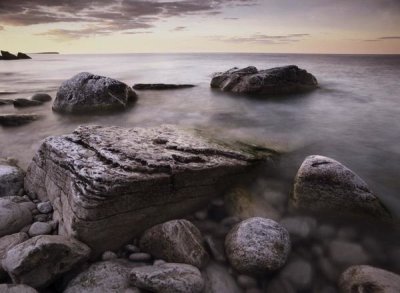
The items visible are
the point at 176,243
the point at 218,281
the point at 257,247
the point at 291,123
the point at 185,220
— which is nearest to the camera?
the point at 218,281

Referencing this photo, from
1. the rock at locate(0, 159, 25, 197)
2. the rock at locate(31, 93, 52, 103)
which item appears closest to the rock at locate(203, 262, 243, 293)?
the rock at locate(0, 159, 25, 197)

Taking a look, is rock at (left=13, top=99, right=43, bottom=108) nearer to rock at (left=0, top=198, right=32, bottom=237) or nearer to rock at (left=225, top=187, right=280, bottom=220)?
Answer: rock at (left=0, top=198, right=32, bottom=237)

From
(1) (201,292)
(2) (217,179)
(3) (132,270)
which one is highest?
(2) (217,179)

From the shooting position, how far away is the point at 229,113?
9867 millimetres

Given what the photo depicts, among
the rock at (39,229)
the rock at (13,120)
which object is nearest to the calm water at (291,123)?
the rock at (13,120)

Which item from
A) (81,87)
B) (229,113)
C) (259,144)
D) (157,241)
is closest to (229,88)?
(229,113)

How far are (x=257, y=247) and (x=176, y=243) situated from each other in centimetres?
90

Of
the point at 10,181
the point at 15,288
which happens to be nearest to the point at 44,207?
the point at 10,181

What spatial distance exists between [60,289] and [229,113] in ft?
24.6

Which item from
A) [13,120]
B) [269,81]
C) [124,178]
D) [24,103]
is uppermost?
[269,81]

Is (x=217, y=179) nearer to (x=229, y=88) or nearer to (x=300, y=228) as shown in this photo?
(x=300, y=228)

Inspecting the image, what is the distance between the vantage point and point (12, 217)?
151 inches

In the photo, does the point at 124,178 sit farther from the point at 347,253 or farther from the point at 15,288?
the point at 347,253

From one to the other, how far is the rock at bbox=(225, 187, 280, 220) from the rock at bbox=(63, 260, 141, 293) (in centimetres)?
165
